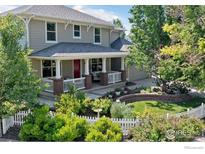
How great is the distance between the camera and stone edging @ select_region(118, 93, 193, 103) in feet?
41.7

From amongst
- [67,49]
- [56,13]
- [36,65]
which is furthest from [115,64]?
[36,65]

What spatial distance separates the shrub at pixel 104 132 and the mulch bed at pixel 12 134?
8.57ft

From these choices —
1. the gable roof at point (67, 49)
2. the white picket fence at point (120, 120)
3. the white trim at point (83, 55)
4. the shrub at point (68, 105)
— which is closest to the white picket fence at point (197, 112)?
the white picket fence at point (120, 120)

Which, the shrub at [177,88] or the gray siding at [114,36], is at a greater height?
the gray siding at [114,36]

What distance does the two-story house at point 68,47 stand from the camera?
14.1 m

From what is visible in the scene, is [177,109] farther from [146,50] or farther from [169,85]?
[146,50]

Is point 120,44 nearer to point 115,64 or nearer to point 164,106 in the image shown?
point 115,64

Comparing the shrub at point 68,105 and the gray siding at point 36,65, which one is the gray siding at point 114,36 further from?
the shrub at point 68,105

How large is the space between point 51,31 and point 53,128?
314 inches

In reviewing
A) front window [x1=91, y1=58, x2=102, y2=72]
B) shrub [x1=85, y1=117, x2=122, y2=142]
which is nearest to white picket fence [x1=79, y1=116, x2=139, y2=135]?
shrub [x1=85, y1=117, x2=122, y2=142]

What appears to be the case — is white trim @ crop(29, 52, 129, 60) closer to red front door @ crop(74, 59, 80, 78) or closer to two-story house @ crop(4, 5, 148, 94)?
two-story house @ crop(4, 5, 148, 94)

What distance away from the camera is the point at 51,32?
15.5 metres
